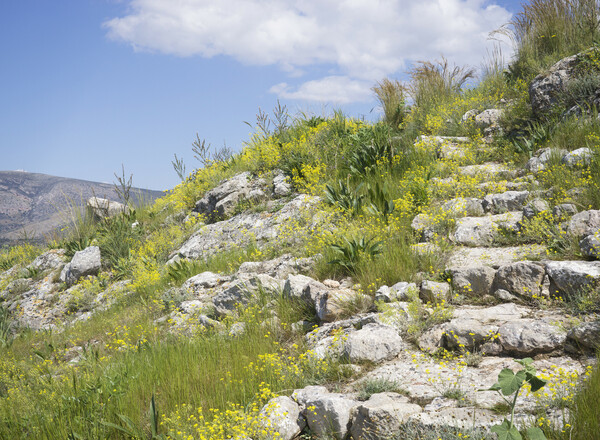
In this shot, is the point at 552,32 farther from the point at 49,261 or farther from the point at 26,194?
the point at 26,194

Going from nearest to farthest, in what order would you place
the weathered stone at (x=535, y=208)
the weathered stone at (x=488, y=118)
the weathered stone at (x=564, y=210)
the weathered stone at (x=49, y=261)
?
1. the weathered stone at (x=564, y=210)
2. the weathered stone at (x=535, y=208)
3. the weathered stone at (x=488, y=118)
4. the weathered stone at (x=49, y=261)

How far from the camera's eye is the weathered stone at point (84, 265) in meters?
9.77

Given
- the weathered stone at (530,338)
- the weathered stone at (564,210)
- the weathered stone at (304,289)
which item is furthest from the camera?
the weathered stone at (564,210)

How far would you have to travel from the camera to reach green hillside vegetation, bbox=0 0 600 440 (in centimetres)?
330

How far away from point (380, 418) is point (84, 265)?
9317 millimetres

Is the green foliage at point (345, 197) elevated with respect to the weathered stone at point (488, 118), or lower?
lower

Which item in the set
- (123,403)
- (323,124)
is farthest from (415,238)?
(323,124)

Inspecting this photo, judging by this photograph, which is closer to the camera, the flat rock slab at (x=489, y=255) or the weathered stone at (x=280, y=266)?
the flat rock slab at (x=489, y=255)

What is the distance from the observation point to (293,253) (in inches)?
251

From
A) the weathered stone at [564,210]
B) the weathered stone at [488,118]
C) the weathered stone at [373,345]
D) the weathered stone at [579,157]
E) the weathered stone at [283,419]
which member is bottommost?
the weathered stone at [283,419]

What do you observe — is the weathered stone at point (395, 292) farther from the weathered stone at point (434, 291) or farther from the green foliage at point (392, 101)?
the green foliage at point (392, 101)

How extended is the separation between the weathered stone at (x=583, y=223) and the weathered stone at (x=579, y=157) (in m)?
1.52

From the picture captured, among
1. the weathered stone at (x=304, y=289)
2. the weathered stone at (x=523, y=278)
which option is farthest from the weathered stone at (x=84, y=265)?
the weathered stone at (x=523, y=278)

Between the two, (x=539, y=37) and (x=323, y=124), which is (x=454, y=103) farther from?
(x=323, y=124)
